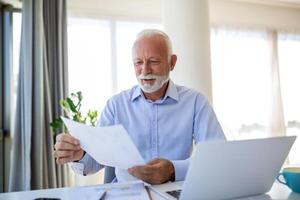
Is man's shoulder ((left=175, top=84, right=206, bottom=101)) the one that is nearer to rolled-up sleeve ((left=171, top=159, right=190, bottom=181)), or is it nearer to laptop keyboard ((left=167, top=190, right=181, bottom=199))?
rolled-up sleeve ((left=171, top=159, right=190, bottom=181))

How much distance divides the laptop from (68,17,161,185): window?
2.48 meters

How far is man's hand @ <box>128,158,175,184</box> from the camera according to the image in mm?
836

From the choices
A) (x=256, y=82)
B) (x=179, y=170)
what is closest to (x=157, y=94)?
(x=179, y=170)

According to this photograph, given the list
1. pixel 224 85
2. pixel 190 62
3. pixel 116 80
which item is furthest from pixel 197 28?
pixel 224 85

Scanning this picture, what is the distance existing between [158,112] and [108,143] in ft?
1.75

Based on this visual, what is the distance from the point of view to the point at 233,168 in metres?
0.68

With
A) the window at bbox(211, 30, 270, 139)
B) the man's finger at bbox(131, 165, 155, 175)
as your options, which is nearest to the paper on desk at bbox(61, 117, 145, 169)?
the man's finger at bbox(131, 165, 155, 175)

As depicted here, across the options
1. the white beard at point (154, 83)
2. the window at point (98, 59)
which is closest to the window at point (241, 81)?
the window at point (98, 59)

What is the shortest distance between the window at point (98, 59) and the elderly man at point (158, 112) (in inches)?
72.7

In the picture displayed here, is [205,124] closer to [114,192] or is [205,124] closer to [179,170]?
[179,170]

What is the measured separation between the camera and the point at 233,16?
12.8 feet

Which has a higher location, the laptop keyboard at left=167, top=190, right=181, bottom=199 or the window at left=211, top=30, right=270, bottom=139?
the window at left=211, top=30, right=270, bottom=139

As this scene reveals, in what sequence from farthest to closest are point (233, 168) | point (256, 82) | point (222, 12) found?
point (256, 82), point (222, 12), point (233, 168)

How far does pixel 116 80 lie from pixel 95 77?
9.9 inches
